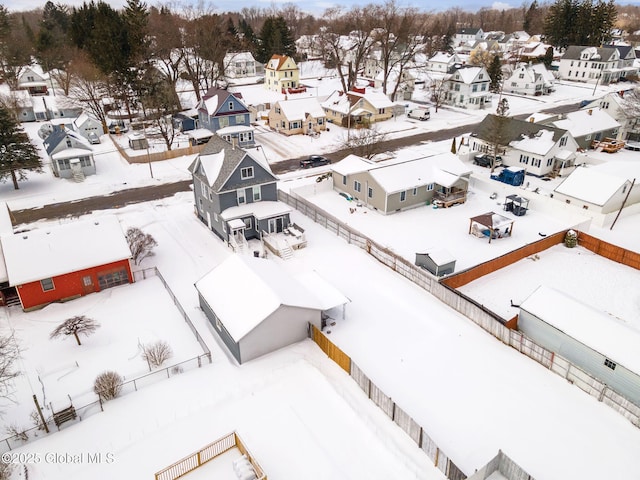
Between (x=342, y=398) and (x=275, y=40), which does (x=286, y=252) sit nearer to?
(x=342, y=398)

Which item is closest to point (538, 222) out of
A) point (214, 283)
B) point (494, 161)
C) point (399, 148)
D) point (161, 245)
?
point (494, 161)

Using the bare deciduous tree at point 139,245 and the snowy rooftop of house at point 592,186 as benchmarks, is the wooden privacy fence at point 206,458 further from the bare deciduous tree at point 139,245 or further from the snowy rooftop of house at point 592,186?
the snowy rooftop of house at point 592,186

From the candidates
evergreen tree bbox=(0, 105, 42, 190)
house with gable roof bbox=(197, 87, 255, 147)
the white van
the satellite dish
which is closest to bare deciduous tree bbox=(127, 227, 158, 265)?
evergreen tree bbox=(0, 105, 42, 190)

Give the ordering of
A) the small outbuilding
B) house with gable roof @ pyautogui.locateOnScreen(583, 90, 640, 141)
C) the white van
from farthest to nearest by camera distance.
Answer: the white van < house with gable roof @ pyautogui.locateOnScreen(583, 90, 640, 141) < the small outbuilding

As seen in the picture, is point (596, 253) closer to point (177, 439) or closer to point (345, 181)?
point (345, 181)

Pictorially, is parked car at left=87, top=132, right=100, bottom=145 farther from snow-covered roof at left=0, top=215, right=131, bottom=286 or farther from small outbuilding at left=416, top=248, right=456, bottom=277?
small outbuilding at left=416, top=248, right=456, bottom=277

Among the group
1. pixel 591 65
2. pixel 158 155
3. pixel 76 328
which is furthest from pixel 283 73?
pixel 76 328
